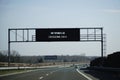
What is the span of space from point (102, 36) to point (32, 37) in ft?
39.8

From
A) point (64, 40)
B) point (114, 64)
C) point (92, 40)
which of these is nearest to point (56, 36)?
point (64, 40)

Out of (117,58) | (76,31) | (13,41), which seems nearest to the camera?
(117,58)

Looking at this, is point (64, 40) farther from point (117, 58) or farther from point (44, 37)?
point (117, 58)

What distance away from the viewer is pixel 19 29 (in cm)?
5438

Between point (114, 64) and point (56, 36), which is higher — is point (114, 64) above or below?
below

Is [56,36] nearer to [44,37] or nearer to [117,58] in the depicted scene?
[44,37]

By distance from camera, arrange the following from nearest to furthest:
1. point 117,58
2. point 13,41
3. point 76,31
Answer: point 117,58 < point 76,31 < point 13,41

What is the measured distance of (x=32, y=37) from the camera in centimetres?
5250

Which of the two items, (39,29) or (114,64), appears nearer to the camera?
(114,64)

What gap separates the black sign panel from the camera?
5144cm

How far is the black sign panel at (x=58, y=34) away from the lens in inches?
2025

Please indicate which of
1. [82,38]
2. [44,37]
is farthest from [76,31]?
[44,37]

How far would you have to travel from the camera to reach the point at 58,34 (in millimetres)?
52094

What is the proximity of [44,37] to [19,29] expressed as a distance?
5.47m
